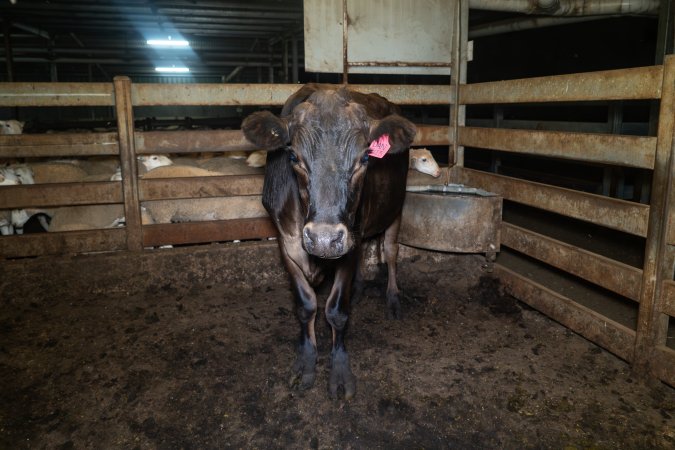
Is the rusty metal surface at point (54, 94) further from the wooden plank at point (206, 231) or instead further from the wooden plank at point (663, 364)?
the wooden plank at point (663, 364)

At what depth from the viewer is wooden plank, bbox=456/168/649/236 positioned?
3.59 meters

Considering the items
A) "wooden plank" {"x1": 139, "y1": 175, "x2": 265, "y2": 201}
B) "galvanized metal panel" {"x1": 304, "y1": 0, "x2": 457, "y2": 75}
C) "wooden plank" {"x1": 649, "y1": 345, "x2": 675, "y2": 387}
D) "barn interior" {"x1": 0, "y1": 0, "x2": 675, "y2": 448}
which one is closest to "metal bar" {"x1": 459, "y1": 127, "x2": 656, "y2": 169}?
"barn interior" {"x1": 0, "y1": 0, "x2": 675, "y2": 448}

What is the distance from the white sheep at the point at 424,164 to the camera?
606 centimetres

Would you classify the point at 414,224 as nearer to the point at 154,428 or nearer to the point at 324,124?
the point at 324,124

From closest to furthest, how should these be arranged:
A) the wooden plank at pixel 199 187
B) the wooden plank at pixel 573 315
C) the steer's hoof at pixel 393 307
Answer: the wooden plank at pixel 573 315, the steer's hoof at pixel 393 307, the wooden plank at pixel 199 187

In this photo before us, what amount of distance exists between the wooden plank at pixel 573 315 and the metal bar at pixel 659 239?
0.14 m

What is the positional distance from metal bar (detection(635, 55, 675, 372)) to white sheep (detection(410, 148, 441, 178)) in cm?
284

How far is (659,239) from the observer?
133 inches

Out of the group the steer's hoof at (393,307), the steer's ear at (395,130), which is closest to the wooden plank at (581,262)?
the steer's hoof at (393,307)

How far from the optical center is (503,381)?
355 centimetres

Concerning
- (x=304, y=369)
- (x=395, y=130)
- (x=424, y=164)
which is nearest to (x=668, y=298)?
(x=395, y=130)

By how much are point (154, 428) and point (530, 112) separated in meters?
11.8

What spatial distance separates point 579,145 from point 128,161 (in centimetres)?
405

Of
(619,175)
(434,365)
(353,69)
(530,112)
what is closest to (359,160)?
(434,365)
